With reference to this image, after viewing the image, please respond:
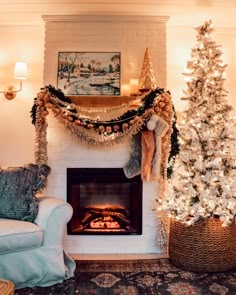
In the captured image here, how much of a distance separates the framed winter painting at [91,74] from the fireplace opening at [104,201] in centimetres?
87

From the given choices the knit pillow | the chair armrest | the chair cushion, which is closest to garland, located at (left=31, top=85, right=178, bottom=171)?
the knit pillow

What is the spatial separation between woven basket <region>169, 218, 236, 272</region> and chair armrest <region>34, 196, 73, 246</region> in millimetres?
1116

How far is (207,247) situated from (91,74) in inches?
82.6

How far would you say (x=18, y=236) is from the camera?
2.29 m

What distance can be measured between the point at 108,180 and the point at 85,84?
1073 millimetres

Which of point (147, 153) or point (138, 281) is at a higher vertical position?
Result: point (147, 153)

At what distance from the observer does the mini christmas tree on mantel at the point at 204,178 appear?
2775mm

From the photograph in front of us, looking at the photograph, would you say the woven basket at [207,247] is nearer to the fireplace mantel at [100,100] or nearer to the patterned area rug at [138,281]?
the patterned area rug at [138,281]

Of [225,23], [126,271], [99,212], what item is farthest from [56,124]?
[225,23]

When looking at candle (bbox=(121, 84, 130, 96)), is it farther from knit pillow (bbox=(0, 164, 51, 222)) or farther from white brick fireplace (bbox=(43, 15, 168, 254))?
knit pillow (bbox=(0, 164, 51, 222))

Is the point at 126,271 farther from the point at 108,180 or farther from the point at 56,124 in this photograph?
the point at 56,124

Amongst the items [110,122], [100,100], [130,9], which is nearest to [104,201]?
[110,122]

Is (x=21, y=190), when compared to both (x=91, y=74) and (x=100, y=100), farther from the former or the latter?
(x=91, y=74)

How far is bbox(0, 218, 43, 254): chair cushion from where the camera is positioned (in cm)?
225
